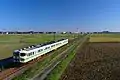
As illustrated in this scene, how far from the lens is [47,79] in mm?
26812

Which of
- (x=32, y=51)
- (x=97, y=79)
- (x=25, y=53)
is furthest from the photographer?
(x=32, y=51)

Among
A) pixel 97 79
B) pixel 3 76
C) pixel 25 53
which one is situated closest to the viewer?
pixel 97 79

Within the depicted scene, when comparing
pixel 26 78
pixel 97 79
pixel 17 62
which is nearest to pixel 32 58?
pixel 17 62

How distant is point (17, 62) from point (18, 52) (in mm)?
1656

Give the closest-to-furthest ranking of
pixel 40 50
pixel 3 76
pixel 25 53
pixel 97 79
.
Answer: pixel 97 79
pixel 3 76
pixel 25 53
pixel 40 50

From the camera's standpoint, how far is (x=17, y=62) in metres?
39.6

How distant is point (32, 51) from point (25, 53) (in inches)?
134

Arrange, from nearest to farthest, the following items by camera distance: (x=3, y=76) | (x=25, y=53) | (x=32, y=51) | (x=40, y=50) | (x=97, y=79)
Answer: (x=97, y=79), (x=3, y=76), (x=25, y=53), (x=32, y=51), (x=40, y=50)

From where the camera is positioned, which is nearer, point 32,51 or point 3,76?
point 3,76

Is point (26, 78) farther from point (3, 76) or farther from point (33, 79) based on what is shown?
point (3, 76)

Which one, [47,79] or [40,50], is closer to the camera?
[47,79]

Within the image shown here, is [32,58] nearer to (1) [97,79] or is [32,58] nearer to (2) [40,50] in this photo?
(2) [40,50]

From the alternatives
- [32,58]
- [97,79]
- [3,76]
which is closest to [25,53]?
[32,58]

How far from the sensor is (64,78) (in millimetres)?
27672
